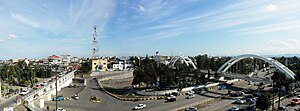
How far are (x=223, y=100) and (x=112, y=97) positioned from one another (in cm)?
1648

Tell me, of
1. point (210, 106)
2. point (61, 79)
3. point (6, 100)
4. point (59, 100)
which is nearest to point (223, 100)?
point (210, 106)

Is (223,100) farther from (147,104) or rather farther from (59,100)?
(59,100)

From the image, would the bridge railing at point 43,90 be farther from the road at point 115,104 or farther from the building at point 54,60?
the building at point 54,60

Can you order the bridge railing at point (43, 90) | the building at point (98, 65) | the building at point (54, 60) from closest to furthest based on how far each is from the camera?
1. the bridge railing at point (43, 90)
2. the building at point (98, 65)
3. the building at point (54, 60)

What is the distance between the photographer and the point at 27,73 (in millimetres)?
60781

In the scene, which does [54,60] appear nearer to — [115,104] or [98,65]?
[98,65]

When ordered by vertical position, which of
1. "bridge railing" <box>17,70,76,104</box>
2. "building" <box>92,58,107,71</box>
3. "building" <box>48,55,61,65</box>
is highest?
"building" <box>48,55,61,65</box>

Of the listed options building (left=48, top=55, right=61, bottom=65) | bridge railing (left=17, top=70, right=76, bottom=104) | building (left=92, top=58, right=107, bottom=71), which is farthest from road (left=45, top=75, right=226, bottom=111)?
building (left=48, top=55, right=61, bottom=65)

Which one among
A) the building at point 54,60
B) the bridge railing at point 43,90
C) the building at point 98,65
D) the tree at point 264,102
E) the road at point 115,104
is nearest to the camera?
the tree at point 264,102

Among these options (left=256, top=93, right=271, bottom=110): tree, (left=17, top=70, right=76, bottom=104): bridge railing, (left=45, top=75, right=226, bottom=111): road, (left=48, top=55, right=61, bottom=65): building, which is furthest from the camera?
(left=48, top=55, right=61, bottom=65): building

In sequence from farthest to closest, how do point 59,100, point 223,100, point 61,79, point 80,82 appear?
point 80,82, point 61,79, point 59,100, point 223,100

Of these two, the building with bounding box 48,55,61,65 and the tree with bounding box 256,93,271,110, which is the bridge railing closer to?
the tree with bounding box 256,93,271,110

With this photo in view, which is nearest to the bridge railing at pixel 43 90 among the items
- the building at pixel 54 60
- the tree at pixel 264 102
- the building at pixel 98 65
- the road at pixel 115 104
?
the road at pixel 115 104

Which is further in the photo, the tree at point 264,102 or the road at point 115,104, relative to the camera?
the road at point 115,104
